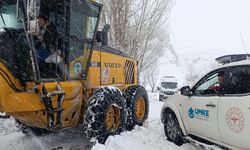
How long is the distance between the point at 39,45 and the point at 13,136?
2.83m

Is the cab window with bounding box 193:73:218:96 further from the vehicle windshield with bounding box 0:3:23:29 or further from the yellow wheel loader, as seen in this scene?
the vehicle windshield with bounding box 0:3:23:29

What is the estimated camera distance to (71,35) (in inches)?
274

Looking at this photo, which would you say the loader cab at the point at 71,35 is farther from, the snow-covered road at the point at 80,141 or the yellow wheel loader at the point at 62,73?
the snow-covered road at the point at 80,141

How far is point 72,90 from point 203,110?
2.42m

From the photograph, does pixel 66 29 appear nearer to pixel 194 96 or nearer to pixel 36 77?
pixel 36 77

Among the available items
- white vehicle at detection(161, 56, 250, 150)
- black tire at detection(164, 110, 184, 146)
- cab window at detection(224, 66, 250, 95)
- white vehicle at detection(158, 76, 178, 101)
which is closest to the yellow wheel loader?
black tire at detection(164, 110, 184, 146)

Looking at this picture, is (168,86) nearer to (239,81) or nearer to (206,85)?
(206,85)

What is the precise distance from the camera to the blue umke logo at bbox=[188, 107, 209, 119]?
6.46 metres

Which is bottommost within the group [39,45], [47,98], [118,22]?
[47,98]

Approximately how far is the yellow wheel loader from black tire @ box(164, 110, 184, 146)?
2.90 feet

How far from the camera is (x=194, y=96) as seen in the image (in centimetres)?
698

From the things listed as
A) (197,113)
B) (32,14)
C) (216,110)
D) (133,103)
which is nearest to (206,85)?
(197,113)

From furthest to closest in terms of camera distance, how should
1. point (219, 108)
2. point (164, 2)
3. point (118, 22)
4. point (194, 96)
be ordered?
→ point (164, 2) < point (118, 22) < point (194, 96) < point (219, 108)

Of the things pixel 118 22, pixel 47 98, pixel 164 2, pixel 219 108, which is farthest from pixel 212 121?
pixel 164 2
